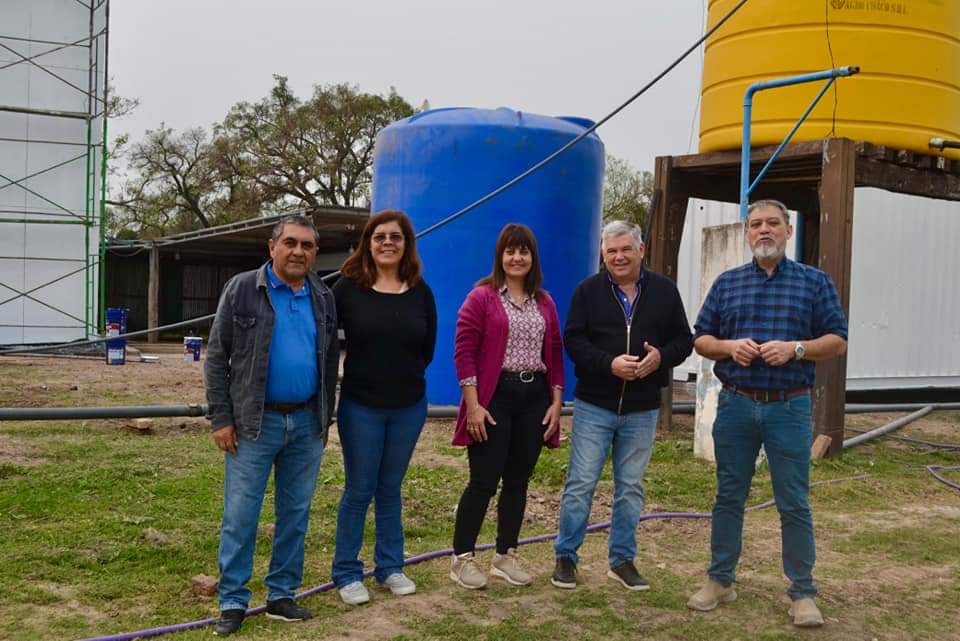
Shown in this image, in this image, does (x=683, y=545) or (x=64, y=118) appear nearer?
(x=683, y=545)

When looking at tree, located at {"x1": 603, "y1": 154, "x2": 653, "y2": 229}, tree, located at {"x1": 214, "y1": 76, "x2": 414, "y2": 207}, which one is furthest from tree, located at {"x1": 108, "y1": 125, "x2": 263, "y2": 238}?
tree, located at {"x1": 603, "y1": 154, "x2": 653, "y2": 229}

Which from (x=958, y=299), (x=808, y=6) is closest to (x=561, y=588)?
(x=808, y=6)

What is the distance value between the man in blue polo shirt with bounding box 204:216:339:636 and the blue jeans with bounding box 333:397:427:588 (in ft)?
0.50

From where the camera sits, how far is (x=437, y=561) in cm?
450

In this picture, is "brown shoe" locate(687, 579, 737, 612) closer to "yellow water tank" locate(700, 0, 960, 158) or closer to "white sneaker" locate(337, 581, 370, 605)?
"white sneaker" locate(337, 581, 370, 605)

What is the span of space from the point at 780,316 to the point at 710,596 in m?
1.22

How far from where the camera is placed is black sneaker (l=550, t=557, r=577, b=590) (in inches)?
164

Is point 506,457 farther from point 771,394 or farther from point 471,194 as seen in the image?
point 471,194

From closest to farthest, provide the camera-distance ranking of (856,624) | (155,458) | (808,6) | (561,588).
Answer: (856,624) → (561,588) → (155,458) → (808,6)

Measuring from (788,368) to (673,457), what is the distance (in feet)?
11.9

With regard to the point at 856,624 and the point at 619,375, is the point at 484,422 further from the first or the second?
the point at 856,624

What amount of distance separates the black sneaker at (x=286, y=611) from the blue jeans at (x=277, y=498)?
0.08 feet

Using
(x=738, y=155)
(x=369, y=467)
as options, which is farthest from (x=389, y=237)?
(x=738, y=155)

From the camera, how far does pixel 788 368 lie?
12.3 ft
